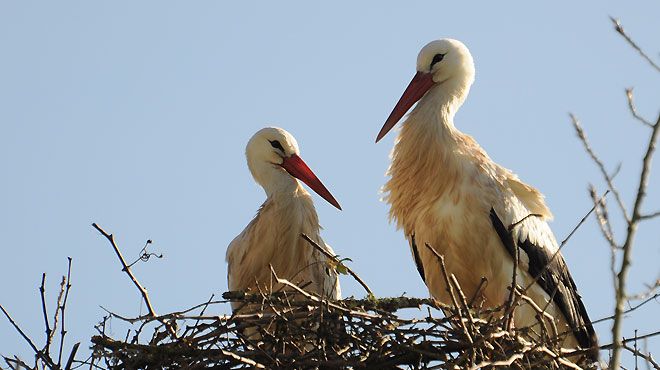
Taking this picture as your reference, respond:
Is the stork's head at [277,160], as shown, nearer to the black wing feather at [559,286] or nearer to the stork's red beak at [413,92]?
the stork's red beak at [413,92]

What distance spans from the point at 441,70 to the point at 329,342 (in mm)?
2293

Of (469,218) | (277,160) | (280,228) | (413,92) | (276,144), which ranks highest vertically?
(276,144)

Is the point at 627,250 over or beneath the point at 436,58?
beneath

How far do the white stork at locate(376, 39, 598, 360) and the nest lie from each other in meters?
1.08

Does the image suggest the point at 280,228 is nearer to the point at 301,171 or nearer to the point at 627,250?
the point at 301,171

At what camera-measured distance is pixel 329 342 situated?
4578 millimetres

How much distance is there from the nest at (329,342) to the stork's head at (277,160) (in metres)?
2.42

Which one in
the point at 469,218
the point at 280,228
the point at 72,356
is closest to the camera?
the point at 72,356

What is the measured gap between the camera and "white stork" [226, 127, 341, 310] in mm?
6660

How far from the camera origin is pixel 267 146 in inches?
283

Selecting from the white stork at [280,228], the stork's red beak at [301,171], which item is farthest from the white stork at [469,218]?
the stork's red beak at [301,171]

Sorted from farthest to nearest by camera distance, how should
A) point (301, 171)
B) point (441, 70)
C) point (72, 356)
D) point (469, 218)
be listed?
1. point (301, 171)
2. point (441, 70)
3. point (469, 218)
4. point (72, 356)

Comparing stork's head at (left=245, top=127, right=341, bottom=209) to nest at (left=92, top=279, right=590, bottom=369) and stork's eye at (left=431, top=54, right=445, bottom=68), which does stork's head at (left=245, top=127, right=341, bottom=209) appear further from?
nest at (left=92, top=279, right=590, bottom=369)

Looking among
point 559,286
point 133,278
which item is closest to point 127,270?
point 133,278
